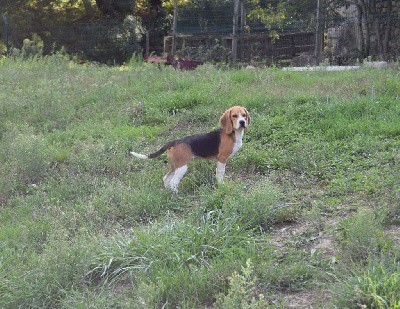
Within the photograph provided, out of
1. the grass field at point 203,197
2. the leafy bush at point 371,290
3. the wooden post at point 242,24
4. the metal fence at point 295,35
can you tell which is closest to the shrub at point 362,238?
the grass field at point 203,197

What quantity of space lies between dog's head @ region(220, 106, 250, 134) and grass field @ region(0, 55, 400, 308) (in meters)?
0.63

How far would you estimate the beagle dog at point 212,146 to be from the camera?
296 inches

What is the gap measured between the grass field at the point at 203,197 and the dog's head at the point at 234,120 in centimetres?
63

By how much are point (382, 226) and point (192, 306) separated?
6.64ft

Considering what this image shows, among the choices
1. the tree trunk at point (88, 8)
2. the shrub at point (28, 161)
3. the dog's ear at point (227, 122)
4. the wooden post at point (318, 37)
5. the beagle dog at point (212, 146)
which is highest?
the tree trunk at point (88, 8)

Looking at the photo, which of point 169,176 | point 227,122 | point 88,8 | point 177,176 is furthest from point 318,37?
point 88,8

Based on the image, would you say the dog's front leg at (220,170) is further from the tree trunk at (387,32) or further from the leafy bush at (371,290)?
the tree trunk at (387,32)

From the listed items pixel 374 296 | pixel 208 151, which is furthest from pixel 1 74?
pixel 374 296

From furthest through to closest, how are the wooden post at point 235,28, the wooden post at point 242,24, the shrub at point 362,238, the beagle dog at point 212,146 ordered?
1. the wooden post at point 242,24
2. the wooden post at point 235,28
3. the beagle dog at point 212,146
4. the shrub at point 362,238

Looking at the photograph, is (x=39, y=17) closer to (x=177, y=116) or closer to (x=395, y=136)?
(x=177, y=116)

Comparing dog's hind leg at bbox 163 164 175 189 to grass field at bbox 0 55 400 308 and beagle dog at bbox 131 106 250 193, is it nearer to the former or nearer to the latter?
beagle dog at bbox 131 106 250 193

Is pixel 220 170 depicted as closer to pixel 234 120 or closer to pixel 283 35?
pixel 234 120

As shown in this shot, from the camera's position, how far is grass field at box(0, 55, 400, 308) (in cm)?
480

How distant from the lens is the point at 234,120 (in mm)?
7621
